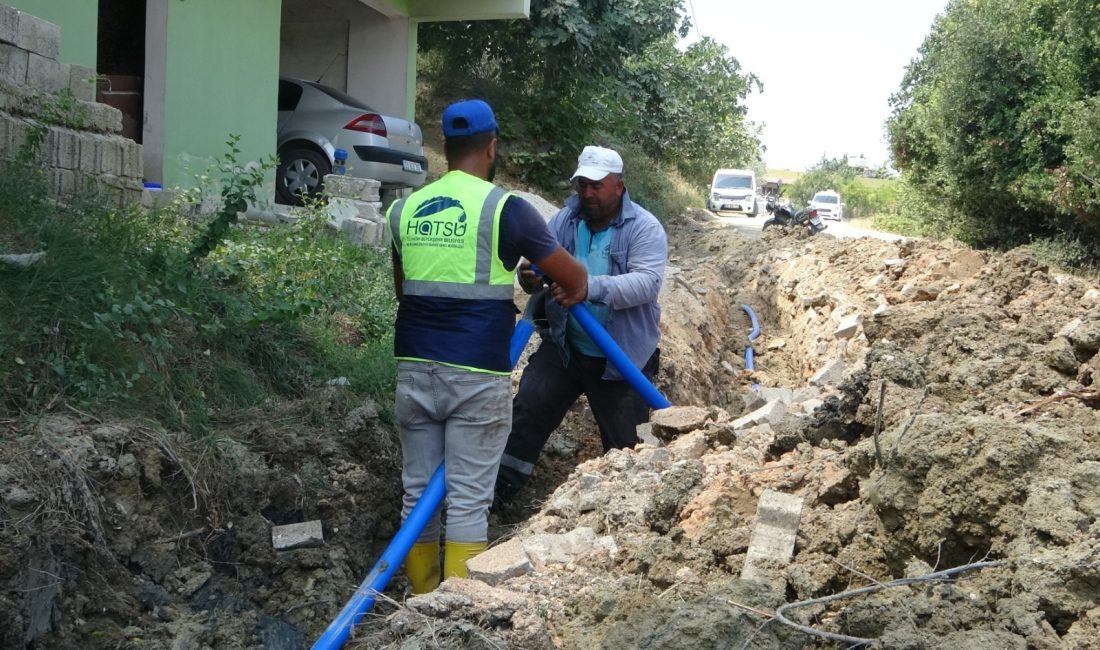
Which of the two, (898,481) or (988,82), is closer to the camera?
(898,481)

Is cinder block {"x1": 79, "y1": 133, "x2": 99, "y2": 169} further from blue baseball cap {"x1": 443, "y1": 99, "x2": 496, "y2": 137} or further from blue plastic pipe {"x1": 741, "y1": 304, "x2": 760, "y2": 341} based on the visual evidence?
blue plastic pipe {"x1": 741, "y1": 304, "x2": 760, "y2": 341}

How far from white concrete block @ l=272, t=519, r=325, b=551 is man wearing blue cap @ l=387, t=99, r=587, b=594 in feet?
2.10

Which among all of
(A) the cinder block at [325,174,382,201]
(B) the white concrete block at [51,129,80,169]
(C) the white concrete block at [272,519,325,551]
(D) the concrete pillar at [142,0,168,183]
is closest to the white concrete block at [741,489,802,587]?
(C) the white concrete block at [272,519,325,551]

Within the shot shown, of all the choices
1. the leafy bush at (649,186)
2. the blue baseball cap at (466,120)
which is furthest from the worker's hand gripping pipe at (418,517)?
the leafy bush at (649,186)

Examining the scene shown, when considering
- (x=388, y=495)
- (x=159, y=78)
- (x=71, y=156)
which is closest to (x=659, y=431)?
(x=388, y=495)

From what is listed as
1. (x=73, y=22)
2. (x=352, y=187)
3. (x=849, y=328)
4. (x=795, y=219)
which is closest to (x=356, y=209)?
(x=352, y=187)

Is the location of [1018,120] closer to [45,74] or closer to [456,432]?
[45,74]

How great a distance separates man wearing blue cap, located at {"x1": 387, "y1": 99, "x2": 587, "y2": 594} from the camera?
3.88 metres

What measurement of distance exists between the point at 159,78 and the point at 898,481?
7665mm

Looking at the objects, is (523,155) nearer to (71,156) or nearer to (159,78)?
(159,78)

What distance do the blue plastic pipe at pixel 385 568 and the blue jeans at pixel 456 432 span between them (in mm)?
67

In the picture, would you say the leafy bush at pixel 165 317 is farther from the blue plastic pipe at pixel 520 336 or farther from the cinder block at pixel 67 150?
the blue plastic pipe at pixel 520 336

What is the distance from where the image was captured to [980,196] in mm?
20484

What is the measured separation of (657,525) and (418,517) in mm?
926
